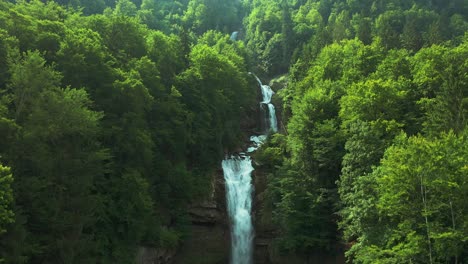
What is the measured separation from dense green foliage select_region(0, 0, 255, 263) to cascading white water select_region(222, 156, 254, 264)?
8.33ft

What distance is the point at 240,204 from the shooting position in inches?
1713

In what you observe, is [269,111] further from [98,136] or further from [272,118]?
[98,136]

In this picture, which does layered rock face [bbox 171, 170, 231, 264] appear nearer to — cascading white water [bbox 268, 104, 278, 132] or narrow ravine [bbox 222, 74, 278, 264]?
narrow ravine [bbox 222, 74, 278, 264]

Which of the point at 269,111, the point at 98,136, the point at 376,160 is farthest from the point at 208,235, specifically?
the point at 269,111

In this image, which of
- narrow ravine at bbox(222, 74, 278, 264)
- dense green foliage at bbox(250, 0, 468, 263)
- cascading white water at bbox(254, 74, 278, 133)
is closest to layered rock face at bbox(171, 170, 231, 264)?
narrow ravine at bbox(222, 74, 278, 264)

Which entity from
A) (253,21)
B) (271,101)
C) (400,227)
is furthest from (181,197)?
(253,21)

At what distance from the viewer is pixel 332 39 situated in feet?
245

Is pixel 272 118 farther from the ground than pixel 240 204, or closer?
farther from the ground

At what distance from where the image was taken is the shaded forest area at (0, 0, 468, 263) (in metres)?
25.3

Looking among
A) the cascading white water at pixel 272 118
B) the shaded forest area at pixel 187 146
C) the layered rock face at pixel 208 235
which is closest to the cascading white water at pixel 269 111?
the cascading white water at pixel 272 118

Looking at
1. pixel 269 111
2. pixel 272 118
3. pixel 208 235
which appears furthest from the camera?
pixel 269 111

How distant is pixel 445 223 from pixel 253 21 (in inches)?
3493

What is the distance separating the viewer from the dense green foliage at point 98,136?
25547 mm

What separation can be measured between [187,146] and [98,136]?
13.5m
